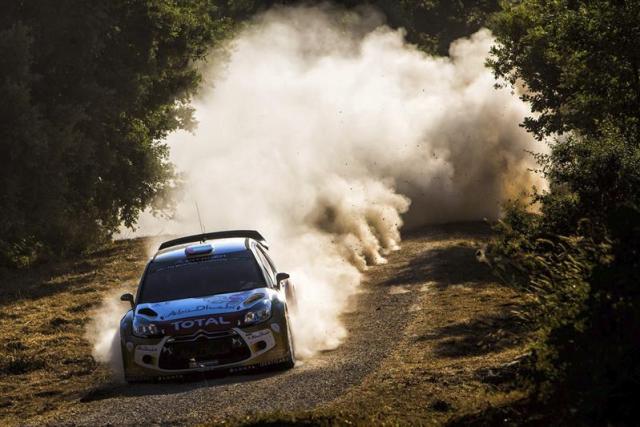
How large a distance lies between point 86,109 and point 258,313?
65.1 ft

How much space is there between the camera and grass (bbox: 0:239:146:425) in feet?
53.5

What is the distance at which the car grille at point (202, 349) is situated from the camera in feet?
47.1

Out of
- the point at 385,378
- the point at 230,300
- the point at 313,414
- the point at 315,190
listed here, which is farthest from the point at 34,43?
the point at 313,414

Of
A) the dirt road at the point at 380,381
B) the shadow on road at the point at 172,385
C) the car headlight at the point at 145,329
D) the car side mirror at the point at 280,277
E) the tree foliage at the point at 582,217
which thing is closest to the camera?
the tree foliage at the point at 582,217

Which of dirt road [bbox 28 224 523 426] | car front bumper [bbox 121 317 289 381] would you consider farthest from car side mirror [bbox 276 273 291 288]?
car front bumper [bbox 121 317 289 381]

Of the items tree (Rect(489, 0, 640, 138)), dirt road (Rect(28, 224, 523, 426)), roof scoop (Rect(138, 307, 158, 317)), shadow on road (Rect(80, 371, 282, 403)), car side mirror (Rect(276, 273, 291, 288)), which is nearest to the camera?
dirt road (Rect(28, 224, 523, 426))

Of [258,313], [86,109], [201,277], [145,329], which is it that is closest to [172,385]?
[145,329]

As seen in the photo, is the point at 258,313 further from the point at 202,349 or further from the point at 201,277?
the point at 201,277

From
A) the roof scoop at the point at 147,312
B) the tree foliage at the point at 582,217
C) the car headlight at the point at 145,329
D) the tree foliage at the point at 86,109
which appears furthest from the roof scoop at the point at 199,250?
the tree foliage at the point at 86,109

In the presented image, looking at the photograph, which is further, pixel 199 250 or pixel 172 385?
pixel 199 250

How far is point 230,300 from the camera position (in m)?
14.8

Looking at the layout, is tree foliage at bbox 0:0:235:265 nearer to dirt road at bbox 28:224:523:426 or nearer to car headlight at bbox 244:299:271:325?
dirt road at bbox 28:224:523:426

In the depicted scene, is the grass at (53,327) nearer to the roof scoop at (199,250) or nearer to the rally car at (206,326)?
the rally car at (206,326)

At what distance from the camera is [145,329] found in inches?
573
